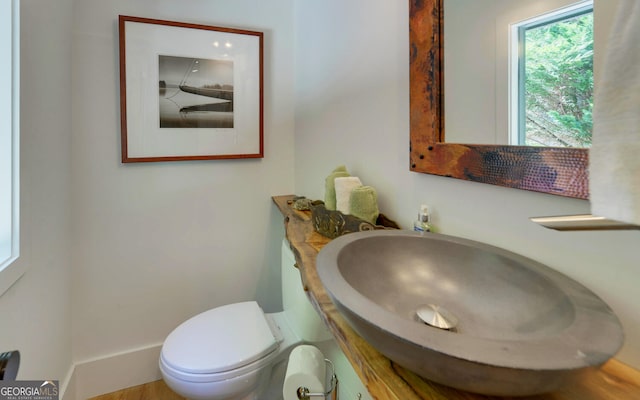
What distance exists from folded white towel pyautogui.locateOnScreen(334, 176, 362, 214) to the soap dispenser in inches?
10.5

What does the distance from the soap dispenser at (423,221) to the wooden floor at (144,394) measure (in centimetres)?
157

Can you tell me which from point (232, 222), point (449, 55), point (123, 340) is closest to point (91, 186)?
point (232, 222)

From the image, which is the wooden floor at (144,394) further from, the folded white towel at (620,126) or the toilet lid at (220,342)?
the folded white towel at (620,126)

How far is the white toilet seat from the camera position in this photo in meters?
1.19

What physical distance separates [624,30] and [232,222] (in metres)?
1.82

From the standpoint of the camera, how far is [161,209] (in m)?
1.78

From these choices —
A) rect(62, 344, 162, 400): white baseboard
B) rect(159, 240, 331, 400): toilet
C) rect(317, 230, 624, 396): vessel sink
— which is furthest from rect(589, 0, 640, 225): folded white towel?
rect(62, 344, 162, 400): white baseboard

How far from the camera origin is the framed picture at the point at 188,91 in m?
1.64

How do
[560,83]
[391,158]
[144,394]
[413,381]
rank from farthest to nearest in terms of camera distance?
[144,394], [391,158], [560,83], [413,381]

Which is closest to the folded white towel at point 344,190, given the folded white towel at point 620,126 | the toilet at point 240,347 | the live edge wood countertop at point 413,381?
the toilet at point 240,347

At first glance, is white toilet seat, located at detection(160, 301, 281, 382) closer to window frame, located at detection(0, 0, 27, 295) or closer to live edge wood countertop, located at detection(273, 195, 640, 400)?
window frame, located at detection(0, 0, 27, 295)

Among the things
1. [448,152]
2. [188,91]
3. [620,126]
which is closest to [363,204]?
[448,152]

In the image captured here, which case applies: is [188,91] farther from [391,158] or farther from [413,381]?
[413,381]

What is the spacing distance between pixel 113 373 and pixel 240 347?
97cm
